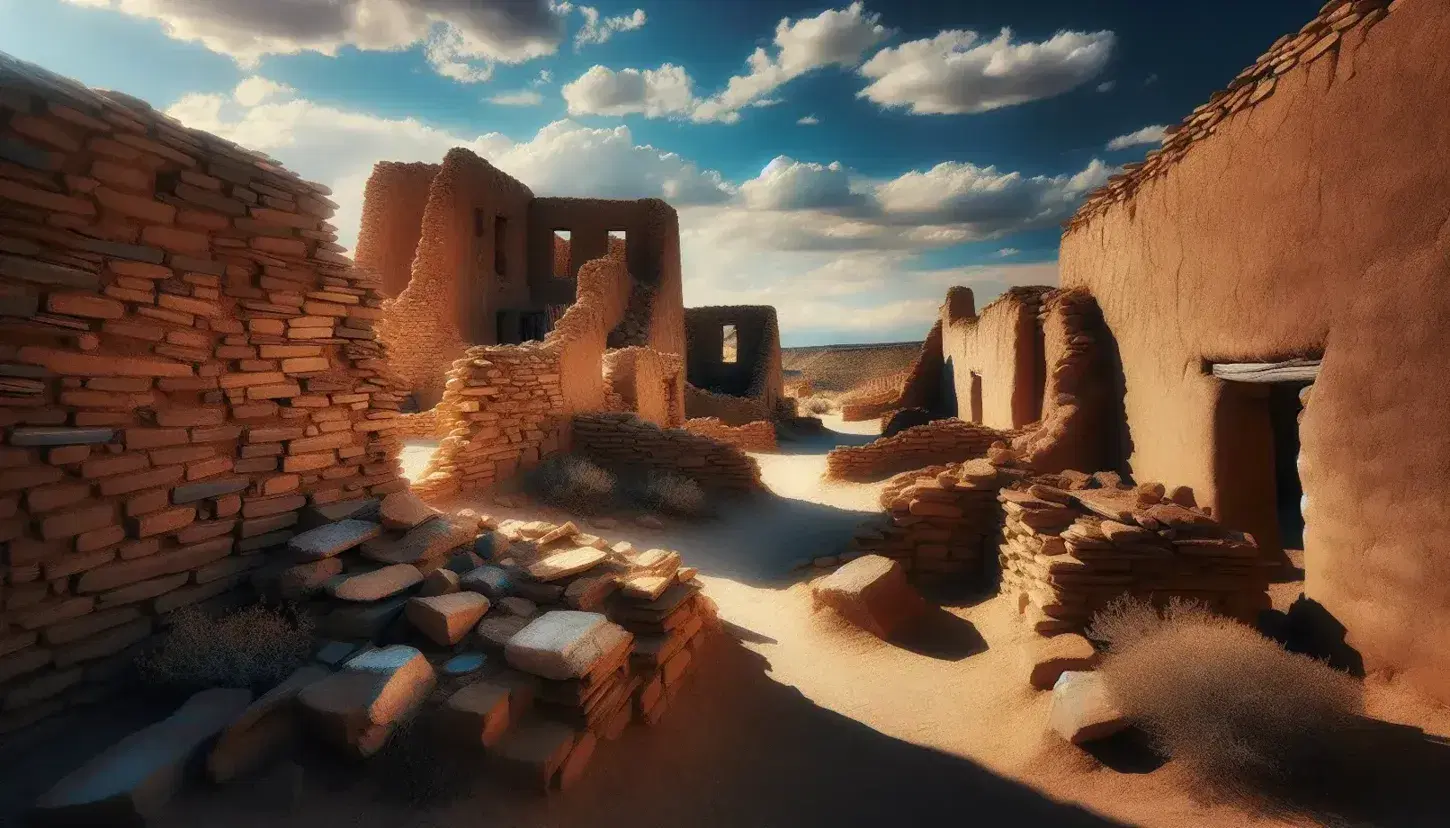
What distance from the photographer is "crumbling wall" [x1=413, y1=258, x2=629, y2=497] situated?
25.2 feet

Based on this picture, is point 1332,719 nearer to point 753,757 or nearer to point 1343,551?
point 1343,551

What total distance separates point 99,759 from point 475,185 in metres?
14.5

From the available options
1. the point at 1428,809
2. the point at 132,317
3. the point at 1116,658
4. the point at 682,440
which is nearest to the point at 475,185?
the point at 682,440

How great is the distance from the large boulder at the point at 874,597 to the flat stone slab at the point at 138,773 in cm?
399

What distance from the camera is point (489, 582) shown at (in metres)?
3.91

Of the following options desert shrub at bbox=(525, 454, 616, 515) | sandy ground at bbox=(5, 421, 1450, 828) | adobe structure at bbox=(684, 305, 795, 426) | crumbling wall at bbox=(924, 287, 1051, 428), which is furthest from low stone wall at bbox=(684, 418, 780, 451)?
sandy ground at bbox=(5, 421, 1450, 828)

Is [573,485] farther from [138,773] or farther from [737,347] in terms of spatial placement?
[737,347]

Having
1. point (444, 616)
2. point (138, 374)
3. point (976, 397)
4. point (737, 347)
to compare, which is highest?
point (737, 347)

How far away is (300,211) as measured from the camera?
416cm

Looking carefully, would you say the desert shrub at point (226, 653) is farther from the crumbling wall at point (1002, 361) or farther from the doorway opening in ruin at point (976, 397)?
the doorway opening in ruin at point (976, 397)

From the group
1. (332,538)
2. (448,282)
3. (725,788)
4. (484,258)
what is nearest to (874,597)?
(725,788)

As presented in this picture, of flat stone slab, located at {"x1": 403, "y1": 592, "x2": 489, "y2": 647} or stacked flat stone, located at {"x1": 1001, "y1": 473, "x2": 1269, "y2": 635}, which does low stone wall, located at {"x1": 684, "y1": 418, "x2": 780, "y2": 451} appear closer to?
stacked flat stone, located at {"x1": 1001, "y1": 473, "x2": 1269, "y2": 635}

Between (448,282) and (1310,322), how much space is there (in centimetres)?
1420

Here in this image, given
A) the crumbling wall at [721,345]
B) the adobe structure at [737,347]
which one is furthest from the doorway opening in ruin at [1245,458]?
the crumbling wall at [721,345]
